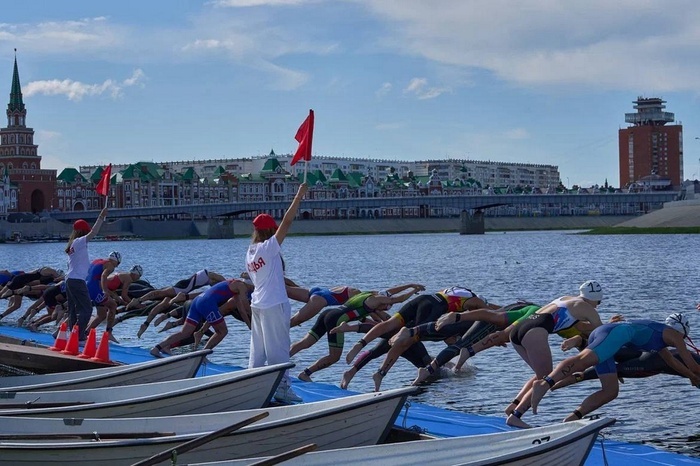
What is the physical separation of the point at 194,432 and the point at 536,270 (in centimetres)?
5425

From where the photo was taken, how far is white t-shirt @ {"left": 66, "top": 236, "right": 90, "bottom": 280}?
1770 centimetres

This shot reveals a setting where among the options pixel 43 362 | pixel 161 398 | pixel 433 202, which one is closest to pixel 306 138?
pixel 161 398

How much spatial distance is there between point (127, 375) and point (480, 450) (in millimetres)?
5743

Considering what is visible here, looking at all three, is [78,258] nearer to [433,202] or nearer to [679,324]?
[679,324]

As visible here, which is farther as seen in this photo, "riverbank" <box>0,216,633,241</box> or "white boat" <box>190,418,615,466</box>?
"riverbank" <box>0,216,633,241</box>

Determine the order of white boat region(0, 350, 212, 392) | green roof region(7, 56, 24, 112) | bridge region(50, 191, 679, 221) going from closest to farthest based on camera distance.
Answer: white boat region(0, 350, 212, 392) < bridge region(50, 191, 679, 221) < green roof region(7, 56, 24, 112)

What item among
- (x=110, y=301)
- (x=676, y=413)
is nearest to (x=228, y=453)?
(x=676, y=413)

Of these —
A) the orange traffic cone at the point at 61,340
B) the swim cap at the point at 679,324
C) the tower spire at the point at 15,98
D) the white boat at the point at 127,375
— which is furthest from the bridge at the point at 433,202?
the swim cap at the point at 679,324

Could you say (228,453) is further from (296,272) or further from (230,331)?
(296,272)

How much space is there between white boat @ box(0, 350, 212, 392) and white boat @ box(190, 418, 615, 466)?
15.5 ft

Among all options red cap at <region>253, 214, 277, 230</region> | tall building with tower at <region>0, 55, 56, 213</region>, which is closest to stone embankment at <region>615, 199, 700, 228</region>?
tall building with tower at <region>0, 55, 56, 213</region>

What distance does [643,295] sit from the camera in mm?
40656

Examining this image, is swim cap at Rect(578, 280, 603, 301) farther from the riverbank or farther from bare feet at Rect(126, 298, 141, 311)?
the riverbank

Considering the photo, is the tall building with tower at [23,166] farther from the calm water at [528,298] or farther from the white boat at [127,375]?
the white boat at [127,375]
